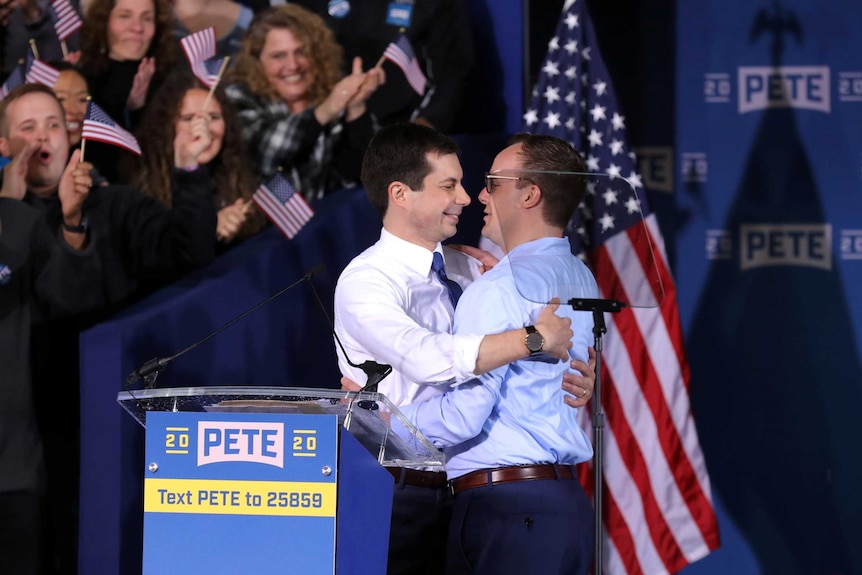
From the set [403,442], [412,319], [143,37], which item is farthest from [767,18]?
[403,442]

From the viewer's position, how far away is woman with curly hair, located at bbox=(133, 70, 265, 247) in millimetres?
4309

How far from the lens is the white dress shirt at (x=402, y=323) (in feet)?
9.73

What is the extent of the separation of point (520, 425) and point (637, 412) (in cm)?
228

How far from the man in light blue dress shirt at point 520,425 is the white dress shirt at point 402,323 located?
10cm

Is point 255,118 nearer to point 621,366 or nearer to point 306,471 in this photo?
point 621,366

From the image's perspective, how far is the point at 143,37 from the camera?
4.46 metres

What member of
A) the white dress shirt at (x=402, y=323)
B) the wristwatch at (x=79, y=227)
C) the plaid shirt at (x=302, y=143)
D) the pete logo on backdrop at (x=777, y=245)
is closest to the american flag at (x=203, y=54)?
the plaid shirt at (x=302, y=143)

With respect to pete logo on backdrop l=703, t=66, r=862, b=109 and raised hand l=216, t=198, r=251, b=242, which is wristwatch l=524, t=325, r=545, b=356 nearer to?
raised hand l=216, t=198, r=251, b=242

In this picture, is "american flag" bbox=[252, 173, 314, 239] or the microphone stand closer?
the microphone stand

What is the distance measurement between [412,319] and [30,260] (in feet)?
4.75

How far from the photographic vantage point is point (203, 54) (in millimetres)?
4340

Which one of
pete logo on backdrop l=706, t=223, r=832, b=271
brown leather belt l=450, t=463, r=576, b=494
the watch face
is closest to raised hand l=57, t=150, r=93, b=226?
brown leather belt l=450, t=463, r=576, b=494

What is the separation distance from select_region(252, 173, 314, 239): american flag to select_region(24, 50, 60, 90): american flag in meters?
0.79

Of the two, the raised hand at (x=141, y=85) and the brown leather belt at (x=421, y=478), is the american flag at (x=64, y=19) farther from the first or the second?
the brown leather belt at (x=421, y=478)
